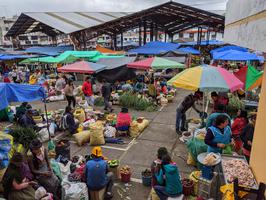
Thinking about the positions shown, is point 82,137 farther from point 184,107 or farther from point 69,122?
point 184,107

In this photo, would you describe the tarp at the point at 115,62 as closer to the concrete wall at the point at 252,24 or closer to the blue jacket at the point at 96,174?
the blue jacket at the point at 96,174

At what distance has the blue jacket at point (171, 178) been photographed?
4.55 meters

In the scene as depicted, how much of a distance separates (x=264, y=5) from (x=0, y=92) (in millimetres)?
6028

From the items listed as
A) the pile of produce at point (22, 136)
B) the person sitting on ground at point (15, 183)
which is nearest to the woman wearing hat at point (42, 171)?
the person sitting on ground at point (15, 183)

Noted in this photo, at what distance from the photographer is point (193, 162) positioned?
21.8 ft

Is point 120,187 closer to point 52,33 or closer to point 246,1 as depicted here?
point 246,1

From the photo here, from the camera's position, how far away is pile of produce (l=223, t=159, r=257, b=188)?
4.05 metres

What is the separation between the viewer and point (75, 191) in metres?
4.82

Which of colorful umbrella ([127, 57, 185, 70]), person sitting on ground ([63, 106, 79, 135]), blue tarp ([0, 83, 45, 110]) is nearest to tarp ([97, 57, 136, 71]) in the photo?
colorful umbrella ([127, 57, 185, 70])

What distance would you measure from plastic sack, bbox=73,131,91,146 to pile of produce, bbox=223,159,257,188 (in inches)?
191

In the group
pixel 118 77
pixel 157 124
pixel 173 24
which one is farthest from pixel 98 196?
pixel 173 24

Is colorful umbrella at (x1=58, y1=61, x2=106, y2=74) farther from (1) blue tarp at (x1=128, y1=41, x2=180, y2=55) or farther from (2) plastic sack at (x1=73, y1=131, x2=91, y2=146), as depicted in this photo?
(1) blue tarp at (x1=128, y1=41, x2=180, y2=55)

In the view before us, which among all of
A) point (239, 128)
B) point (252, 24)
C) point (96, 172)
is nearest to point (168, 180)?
point (96, 172)

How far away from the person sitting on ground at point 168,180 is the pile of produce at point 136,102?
282 inches
